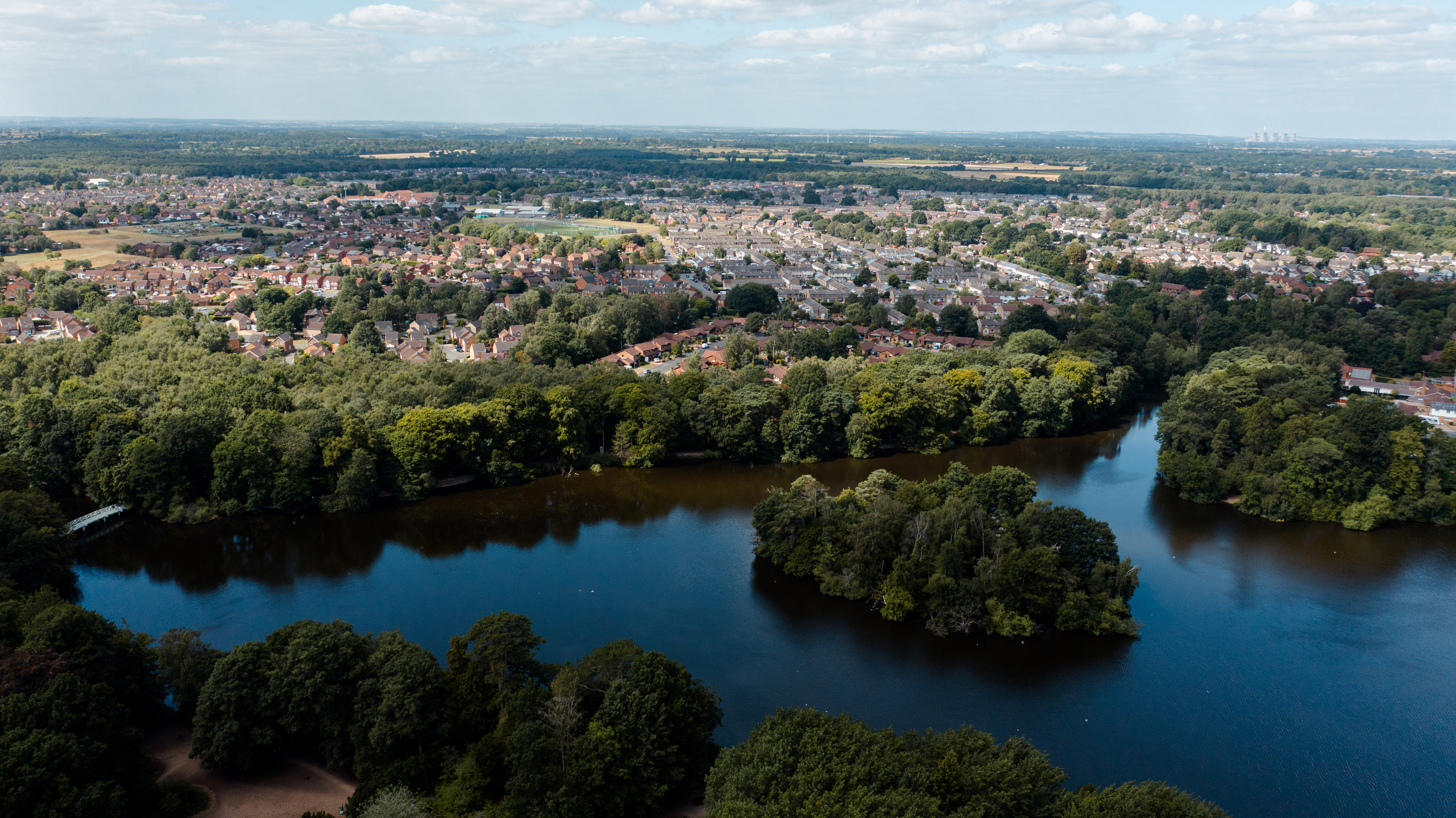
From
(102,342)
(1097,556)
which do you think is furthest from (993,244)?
(102,342)

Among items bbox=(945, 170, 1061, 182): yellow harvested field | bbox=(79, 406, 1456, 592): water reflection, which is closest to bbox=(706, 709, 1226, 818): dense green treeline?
bbox=(79, 406, 1456, 592): water reflection

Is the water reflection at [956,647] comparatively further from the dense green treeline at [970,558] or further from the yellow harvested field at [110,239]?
the yellow harvested field at [110,239]

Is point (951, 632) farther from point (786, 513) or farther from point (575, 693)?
point (575, 693)

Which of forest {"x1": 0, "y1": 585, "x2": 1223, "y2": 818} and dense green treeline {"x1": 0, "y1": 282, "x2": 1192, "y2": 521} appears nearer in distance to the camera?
forest {"x1": 0, "y1": 585, "x2": 1223, "y2": 818}

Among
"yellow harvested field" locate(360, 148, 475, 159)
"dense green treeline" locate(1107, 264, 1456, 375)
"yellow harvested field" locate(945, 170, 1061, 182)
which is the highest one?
"yellow harvested field" locate(360, 148, 475, 159)

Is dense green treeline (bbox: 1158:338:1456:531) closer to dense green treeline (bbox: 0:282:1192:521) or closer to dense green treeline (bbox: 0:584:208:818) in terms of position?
dense green treeline (bbox: 0:282:1192:521)

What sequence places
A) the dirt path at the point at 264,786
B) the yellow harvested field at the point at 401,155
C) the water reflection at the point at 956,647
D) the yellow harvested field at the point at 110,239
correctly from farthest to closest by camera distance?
the yellow harvested field at the point at 401,155 < the yellow harvested field at the point at 110,239 < the water reflection at the point at 956,647 < the dirt path at the point at 264,786

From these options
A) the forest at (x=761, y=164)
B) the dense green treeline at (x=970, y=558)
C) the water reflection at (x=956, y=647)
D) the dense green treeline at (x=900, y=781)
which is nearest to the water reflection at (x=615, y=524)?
the dense green treeline at (x=970, y=558)
